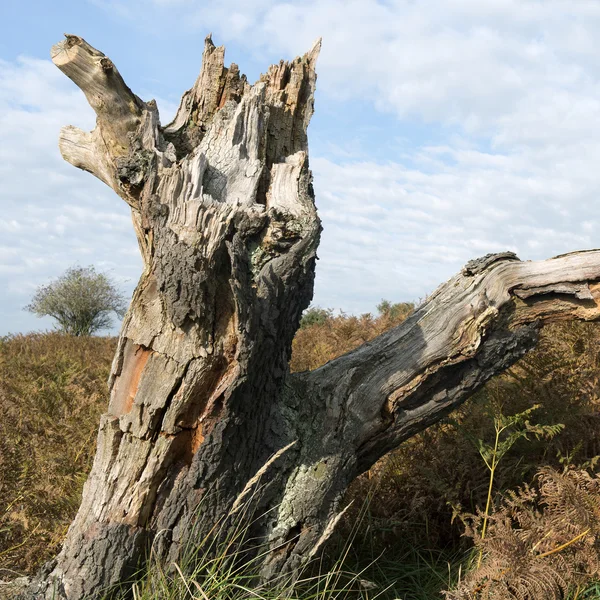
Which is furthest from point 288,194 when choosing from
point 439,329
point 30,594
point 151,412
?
point 30,594

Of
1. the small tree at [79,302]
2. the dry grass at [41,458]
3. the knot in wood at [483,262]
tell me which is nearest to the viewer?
the knot in wood at [483,262]

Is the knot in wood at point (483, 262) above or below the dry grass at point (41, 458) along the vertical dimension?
above

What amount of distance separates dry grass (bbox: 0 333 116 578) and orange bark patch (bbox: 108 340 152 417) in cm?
119

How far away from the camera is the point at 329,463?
375 cm

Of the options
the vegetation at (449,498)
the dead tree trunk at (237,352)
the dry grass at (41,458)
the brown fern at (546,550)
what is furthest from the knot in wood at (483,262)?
the dry grass at (41,458)

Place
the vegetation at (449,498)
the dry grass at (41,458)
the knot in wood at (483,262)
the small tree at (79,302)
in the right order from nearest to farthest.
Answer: the vegetation at (449,498)
the knot in wood at (483,262)
the dry grass at (41,458)
the small tree at (79,302)

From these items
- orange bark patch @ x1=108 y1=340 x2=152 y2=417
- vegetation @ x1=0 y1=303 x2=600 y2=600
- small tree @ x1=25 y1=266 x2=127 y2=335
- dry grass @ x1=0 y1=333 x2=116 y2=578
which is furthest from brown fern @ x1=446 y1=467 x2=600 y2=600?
small tree @ x1=25 y1=266 x2=127 y2=335

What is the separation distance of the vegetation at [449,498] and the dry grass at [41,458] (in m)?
0.02

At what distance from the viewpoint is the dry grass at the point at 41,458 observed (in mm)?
4352

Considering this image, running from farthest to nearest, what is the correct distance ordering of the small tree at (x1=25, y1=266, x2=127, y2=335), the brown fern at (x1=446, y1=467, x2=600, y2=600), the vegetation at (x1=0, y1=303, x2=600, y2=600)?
the small tree at (x1=25, y1=266, x2=127, y2=335) → the vegetation at (x1=0, y1=303, x2=600, y2=600) → the brown fern at (x1=446, y1=467, x2=600, y2=600)

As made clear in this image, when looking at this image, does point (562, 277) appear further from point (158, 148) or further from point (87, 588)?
point (87, 588)

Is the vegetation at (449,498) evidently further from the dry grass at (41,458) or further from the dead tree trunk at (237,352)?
the dead tree trunk at (237,352)

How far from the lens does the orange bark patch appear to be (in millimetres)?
3533

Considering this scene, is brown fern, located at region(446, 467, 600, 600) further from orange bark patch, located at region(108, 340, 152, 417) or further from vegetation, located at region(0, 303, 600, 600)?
orange bark patch, located at region(108, 340, 152, 417)
